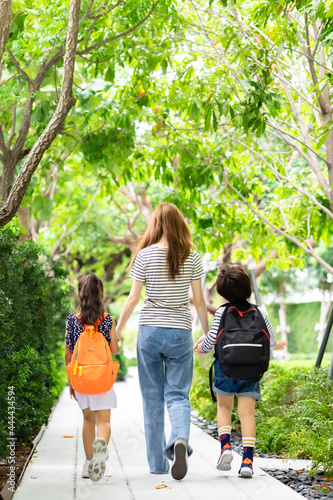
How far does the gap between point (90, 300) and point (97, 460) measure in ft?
3.83

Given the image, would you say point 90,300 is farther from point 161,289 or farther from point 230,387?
point 230,387

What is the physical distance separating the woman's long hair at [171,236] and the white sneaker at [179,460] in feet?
3.91

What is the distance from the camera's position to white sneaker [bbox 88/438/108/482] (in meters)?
4.09

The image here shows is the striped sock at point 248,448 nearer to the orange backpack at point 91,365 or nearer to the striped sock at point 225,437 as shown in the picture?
the striped sock at point 225,437

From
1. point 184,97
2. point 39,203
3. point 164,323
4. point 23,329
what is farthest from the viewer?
point 39,203

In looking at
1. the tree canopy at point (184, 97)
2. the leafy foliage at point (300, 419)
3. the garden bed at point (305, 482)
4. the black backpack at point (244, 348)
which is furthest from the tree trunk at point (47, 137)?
the leafy foliage at point (300, 419)

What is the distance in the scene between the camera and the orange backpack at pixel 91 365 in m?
4.41

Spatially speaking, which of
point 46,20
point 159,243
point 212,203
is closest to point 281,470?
point 159,243

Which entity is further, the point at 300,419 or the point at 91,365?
the point at 300,419

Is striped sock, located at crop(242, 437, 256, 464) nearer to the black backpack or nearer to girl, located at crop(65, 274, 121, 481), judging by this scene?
the black backpack

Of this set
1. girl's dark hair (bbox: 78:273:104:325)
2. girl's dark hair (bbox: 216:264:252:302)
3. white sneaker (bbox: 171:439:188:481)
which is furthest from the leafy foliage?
girl's dark hair (bbox: 78:273:104:325)

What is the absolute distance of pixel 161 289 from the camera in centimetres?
444

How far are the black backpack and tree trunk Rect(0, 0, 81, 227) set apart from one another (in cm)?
181

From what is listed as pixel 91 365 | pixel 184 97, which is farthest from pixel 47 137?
pixel 184 97
